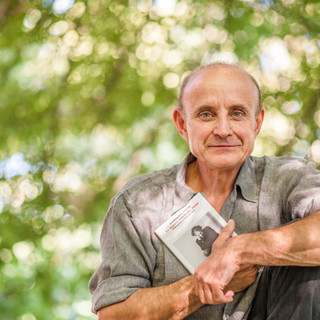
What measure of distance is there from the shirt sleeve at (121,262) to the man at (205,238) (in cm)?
19

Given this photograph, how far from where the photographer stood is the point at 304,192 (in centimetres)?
166

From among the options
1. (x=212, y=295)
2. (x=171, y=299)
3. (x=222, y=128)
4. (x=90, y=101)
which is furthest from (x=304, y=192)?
(x=90, y=101)

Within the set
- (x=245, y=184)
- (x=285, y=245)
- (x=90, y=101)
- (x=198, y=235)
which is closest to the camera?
(x=285, y=245)

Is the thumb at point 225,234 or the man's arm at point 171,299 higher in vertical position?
the thumb at point 225,234

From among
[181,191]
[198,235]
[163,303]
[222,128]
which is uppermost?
[222,128]

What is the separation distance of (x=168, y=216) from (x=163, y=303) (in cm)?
36

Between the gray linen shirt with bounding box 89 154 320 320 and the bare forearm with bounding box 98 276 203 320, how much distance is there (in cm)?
5

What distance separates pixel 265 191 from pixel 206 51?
11.6 ft

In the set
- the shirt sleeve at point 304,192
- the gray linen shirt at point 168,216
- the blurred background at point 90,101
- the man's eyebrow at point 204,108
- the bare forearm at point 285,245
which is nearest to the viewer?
the bare forearm at point 285,245

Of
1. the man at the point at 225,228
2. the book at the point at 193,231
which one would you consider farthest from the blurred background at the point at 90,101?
the book at the point at 193,231

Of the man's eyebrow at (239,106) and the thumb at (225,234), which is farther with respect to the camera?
the man's eyebrow at (239,106)

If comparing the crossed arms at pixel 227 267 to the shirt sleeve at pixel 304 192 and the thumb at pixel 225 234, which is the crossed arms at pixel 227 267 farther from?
the shirt sleeve at pixel 304 192

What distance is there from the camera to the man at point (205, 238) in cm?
177

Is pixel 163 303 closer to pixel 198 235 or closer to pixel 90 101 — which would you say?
pixel 198 235
